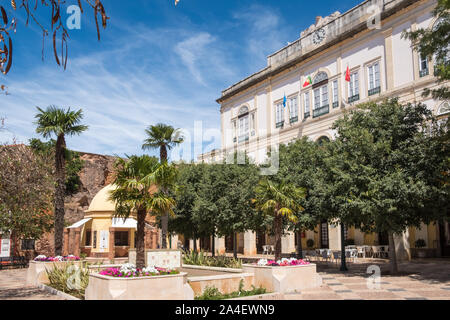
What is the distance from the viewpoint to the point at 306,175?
22.9 m

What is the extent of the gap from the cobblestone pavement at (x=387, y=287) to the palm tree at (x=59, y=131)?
14.7m

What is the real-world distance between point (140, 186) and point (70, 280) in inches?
185

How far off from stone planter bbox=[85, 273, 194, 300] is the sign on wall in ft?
18.2

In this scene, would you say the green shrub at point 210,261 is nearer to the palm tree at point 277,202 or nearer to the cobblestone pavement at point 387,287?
the palm tree at point 277,202

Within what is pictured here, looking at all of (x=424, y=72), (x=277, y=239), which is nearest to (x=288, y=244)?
(x=424, y=72)

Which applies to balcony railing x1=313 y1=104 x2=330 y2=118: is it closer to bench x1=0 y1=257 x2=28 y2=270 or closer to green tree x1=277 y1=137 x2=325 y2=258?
green tree x1=277 y1=137 x2=325 y2=258

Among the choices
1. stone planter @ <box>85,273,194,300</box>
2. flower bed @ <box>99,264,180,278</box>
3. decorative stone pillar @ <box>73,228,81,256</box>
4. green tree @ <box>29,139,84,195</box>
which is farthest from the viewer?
green tree @ <box>29,139,84,195</box>

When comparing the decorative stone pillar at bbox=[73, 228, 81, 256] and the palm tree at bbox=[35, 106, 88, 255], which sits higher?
the palm tree at bbox=[35, 106, 88, 255]

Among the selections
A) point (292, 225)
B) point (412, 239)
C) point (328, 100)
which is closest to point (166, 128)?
point (292, 225)

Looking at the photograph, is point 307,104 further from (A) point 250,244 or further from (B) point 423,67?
(A) point 250,244

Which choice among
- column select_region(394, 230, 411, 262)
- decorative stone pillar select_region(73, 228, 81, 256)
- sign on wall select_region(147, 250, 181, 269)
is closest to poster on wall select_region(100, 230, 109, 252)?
decorative stone pillar select_region(73, 228, 81, 256)

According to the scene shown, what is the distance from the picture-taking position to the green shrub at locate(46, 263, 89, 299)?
49.6 feet

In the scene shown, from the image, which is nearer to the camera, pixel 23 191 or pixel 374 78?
pixel 23 191

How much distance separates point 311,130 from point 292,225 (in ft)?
38.2
